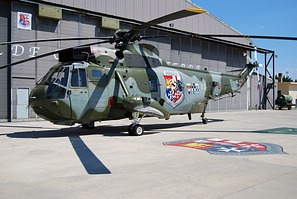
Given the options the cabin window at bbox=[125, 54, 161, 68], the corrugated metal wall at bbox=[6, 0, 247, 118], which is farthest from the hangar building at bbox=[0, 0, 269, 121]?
the cabin window at bbox=[125, 54, 161, 68]

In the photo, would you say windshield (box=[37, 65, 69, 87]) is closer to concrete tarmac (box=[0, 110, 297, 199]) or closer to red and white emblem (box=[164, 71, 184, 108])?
concrete tarmac (box=[0, 110, 297, 199])

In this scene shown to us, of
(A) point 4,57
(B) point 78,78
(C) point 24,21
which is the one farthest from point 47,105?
(C) point 24,21

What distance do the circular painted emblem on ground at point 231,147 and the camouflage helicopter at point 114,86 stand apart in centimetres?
275

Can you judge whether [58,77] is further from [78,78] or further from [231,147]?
[231,147]

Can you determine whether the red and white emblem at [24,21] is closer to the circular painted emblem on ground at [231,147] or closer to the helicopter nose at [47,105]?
the helicopter nose at [47,105]

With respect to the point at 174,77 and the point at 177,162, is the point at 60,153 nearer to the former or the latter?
the point at 177,162

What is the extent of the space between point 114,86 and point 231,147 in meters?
5.21

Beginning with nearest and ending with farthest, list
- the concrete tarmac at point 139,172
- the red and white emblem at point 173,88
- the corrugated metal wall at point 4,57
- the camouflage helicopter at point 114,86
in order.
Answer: the concrete tarmac at point 139,172, the camouflage helicopter at point 114,86, the red and white emblem at point 173,88, the corrugated metal wall at point 4,57

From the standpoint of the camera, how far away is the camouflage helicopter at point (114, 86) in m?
10.5

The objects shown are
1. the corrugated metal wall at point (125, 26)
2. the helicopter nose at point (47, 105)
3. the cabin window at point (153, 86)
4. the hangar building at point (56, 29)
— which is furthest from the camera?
the corrugated metal wall at point (125, 26)

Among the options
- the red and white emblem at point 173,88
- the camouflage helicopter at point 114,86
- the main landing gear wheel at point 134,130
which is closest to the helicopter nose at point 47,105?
the camouflage helicopter at point 114,86

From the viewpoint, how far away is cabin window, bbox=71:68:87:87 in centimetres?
1079

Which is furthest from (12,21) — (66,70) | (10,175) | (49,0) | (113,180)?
(113,180)

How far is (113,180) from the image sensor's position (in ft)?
17.5
